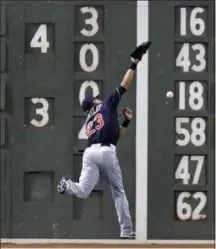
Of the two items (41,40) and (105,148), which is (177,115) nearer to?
(41,40)

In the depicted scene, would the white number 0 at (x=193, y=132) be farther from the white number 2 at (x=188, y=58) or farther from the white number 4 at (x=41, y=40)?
the white number 4 at (x=41, y=40)

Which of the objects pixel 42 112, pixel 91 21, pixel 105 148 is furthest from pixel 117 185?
pixel 91 21

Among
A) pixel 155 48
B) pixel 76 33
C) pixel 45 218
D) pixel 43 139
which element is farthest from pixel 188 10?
pixel 45 218

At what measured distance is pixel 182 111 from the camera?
1030 centimetres

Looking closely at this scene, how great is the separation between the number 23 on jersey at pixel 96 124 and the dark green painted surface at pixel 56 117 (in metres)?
1.87

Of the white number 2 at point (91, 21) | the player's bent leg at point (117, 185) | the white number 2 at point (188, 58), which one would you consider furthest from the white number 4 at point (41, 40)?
the player's bent leg at point (117, 185)

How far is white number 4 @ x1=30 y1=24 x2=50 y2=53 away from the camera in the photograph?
1030 cm

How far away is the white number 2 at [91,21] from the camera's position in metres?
10.3

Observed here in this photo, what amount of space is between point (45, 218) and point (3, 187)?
64 cm

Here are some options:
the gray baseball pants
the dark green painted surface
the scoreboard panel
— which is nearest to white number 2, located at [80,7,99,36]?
the dark green painted surface

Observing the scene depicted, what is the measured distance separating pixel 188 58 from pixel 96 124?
239 cm

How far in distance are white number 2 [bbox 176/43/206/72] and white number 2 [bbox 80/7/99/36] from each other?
1.08 m

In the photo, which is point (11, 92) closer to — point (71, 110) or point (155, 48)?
point (71, 110)

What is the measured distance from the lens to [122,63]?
10.3 metres
